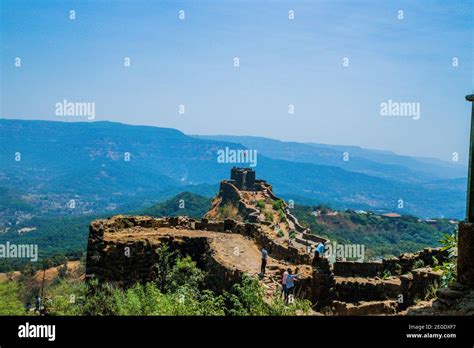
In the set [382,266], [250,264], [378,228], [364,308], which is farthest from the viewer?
[378,228]

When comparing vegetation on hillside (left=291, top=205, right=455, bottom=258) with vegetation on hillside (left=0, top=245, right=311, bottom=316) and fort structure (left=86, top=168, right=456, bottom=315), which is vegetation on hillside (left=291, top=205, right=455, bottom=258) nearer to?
fort structure (left=86, top=168, right=456, bottom=315)

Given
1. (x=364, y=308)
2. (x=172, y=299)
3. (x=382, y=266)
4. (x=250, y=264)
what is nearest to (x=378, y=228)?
(x=382, y=266)

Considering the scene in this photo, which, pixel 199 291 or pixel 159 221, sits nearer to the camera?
pixel 199 291

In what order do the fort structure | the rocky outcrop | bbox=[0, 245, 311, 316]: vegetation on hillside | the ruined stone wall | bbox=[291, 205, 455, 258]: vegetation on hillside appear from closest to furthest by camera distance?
bbox=[0, 245, 311, 316]: vegetation on hillside → the rocky outcrop → the fort structure → the ruined stone wall → bbox=[291, 205, 455, 258]: vegetation on hillside

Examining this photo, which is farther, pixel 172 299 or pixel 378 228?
pixel 378 228

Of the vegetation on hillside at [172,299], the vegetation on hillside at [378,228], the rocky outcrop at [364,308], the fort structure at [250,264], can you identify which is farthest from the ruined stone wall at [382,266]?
the vegetation on hillside at [378,228]

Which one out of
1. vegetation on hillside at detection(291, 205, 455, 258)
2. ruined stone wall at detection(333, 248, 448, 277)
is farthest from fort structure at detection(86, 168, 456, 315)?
vegetation on hillside at detection(291, 205, 455, 258)

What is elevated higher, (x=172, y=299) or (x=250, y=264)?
(x=250, y=264)

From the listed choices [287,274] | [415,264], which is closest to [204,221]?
[415,264]

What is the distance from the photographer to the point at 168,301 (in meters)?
14.5

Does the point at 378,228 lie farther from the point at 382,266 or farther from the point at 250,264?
the point at 250,264
